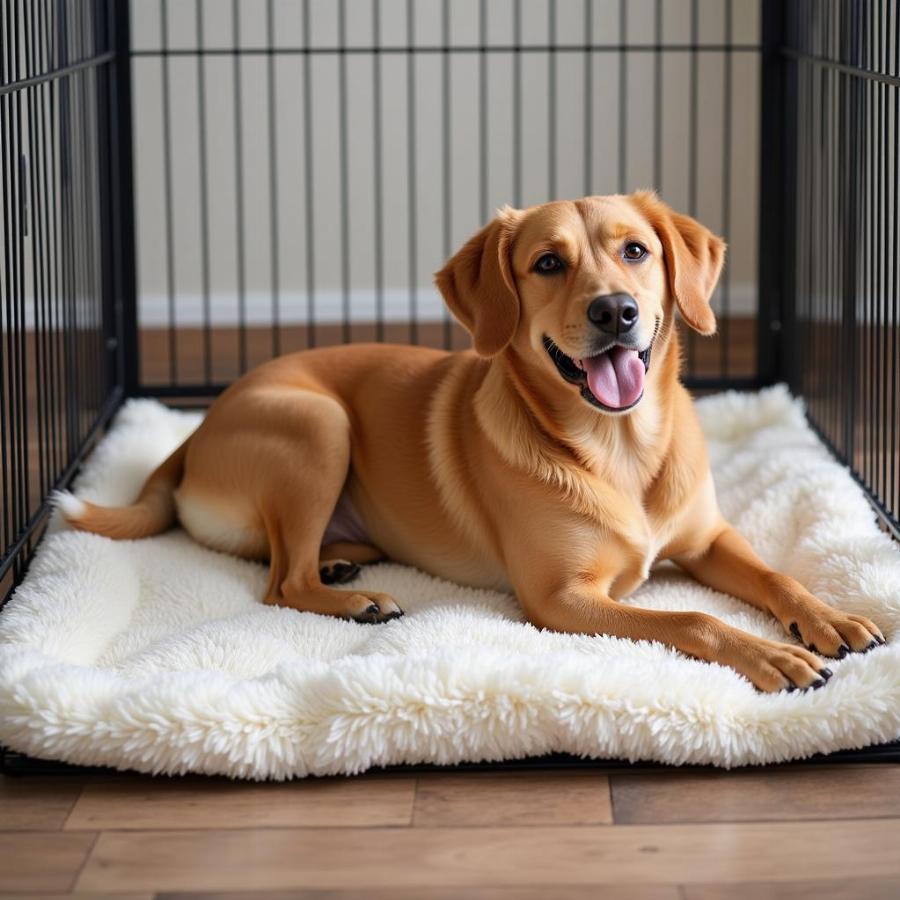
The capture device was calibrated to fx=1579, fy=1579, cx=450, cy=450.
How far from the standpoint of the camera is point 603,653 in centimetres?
244

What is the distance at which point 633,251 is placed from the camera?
8.57ft

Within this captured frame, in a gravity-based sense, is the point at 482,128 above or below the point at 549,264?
above

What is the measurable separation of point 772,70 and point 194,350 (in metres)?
2.04

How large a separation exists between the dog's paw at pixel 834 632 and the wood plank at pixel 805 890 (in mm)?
565

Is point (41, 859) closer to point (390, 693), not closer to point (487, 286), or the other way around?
point (390, 693)

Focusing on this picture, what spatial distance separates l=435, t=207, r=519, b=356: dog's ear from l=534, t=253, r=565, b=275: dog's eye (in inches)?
2.5

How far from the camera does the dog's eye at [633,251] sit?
2.61 meters

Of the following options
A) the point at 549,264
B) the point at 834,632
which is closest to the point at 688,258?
the point at 549,264

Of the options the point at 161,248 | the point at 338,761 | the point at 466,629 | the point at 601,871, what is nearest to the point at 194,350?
the point at 161,248

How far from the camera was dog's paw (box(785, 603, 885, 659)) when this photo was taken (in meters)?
2.45

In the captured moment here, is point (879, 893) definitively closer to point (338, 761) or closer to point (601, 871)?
point (601, 871)

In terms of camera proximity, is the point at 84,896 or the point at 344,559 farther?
the point at 344,559

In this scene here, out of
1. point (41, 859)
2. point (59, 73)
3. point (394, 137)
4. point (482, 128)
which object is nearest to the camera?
point (41, 859)

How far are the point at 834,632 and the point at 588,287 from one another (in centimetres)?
67
